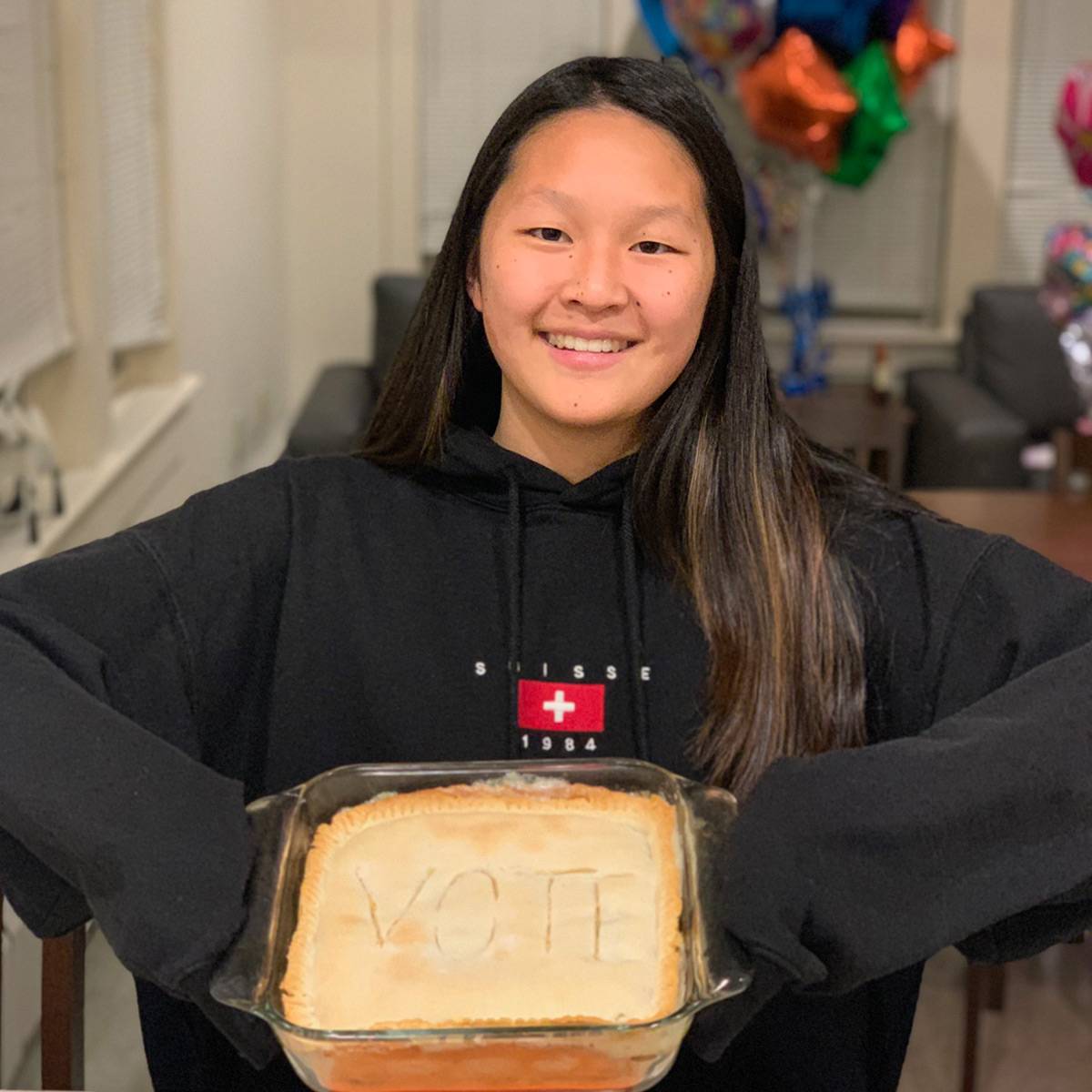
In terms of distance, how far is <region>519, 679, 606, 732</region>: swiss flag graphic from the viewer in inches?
47.1

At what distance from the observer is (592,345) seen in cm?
112

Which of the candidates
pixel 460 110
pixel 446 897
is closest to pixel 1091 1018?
pixel 446 897

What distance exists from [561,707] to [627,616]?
96 mm

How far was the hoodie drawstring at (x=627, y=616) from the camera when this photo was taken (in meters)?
1.19

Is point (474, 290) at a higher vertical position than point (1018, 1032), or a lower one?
higher

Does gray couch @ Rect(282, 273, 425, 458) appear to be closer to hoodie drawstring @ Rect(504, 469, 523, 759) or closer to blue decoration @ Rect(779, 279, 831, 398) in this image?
blue decoration @ Rect(779, 279, 831, 398)

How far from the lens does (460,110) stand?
14.6ft

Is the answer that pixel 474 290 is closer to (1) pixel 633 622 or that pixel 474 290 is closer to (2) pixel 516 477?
(2) pixel 516 477

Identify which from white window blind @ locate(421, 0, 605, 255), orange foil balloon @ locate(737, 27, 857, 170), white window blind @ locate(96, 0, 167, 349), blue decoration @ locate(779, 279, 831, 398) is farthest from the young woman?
white window blind @ locate(421, 0, 605, 255)

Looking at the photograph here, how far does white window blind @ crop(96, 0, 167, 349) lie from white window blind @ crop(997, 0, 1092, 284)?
2.61m

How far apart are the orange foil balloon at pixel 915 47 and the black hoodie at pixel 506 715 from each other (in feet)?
9.64

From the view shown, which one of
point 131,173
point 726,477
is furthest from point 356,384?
point 726,477

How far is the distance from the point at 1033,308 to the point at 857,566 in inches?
127

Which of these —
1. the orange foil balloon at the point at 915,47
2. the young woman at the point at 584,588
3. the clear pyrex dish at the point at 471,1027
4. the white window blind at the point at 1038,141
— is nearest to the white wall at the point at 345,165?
the orange foil balloon at the point at 915,47
